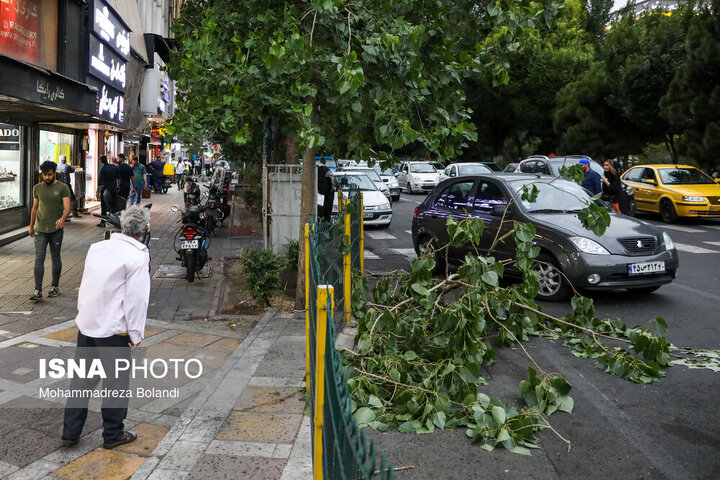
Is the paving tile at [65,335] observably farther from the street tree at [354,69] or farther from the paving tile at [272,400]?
the paving tile at [272,400]

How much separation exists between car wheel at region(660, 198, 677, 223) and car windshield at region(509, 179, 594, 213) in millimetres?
11311

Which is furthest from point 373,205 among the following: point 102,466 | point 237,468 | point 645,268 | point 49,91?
point 237,468

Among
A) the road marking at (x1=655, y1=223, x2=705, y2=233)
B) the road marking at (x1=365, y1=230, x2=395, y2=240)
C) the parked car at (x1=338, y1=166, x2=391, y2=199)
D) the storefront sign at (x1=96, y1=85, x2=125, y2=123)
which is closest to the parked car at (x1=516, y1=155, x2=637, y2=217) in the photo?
the road marking at (x1=655, y1=223, x2=705, y2=233)

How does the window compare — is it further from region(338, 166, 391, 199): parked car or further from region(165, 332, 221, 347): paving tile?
region(338, 166, 391, 199): parked car

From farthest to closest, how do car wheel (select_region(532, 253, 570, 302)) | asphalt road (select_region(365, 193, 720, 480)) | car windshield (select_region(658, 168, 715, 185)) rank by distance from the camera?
Result: car windshield (select_region(658, 168, 715, 185)) < car wheel (select_region(532, 253, 570, 302)) < asphalt road (select_region(365, 193, 720, 480))

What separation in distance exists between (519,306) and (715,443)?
2615 millimetres

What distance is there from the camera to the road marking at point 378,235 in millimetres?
17953

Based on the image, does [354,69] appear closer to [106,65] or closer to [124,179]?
[106,65]

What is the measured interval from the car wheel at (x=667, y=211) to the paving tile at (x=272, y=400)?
17.3m

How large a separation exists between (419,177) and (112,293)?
1262 inches

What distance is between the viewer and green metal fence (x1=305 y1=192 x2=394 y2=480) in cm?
209

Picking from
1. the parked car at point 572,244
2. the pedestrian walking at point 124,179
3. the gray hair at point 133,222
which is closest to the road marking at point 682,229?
the parked car at point 572,244

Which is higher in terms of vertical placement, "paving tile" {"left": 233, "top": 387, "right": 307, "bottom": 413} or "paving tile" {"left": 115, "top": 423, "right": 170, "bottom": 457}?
"paving tile" {"left": 233, "top": 387, "right": 307, "bottom": 413}

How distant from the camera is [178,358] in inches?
289
